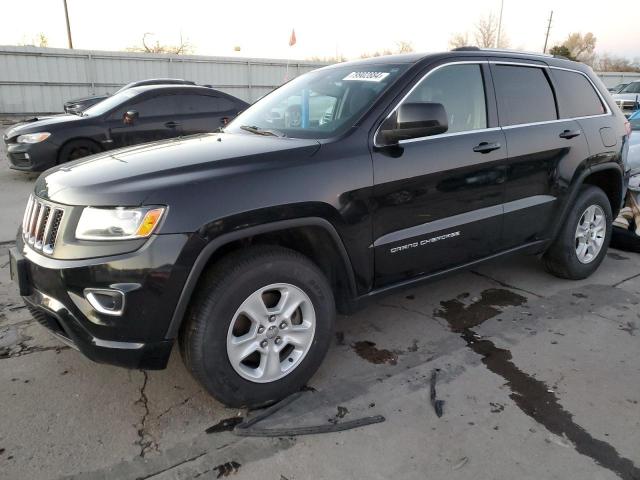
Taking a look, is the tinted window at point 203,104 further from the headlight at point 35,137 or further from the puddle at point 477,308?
the puddle at point 477,308

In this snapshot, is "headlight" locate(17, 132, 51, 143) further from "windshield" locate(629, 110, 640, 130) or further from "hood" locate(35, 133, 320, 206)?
"windshield" locate(629, 110, 640, 130)

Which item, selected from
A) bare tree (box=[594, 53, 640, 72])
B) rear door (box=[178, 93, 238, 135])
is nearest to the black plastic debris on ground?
rear door (box=[178, 93, 238, 135])

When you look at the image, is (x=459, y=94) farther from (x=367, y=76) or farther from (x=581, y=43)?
(x=581, y=43)

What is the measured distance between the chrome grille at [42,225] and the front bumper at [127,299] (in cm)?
9

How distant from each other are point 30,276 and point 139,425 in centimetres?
90

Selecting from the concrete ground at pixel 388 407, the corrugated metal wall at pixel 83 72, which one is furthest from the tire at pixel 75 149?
the corrugated metal wall at pixel 83 72

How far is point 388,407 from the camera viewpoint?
8.87 ft

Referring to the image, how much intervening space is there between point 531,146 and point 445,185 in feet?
3.18

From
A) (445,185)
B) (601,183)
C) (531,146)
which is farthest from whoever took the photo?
(601,183)

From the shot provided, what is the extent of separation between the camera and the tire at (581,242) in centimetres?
422

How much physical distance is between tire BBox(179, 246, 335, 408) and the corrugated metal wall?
20.4 m

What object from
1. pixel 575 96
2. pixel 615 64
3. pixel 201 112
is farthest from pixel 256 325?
pixel 615 64

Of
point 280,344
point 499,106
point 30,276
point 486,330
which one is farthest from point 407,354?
point 30,276

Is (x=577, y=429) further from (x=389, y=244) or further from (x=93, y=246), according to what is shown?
(x=93, y=246)
